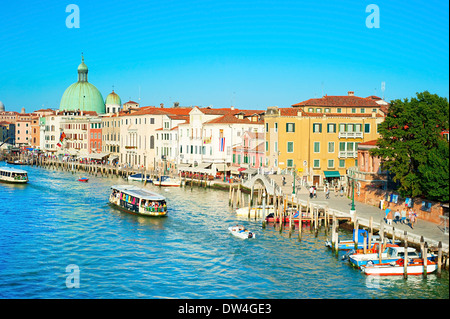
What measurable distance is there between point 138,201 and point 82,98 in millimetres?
78086

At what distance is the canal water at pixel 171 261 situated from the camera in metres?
22.8

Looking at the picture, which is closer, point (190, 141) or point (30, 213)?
point (30, 213)

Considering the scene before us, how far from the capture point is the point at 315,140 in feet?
170

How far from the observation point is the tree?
30.8 meters

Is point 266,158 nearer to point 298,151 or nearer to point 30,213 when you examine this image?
point 298,151

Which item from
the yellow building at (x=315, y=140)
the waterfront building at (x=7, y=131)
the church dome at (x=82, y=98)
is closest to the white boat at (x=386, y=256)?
the yellow building at (x=315, y=140)

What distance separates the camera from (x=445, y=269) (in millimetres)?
24453

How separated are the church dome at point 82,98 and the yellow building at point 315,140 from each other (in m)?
67.6

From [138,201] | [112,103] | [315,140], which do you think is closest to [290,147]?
[315,140]

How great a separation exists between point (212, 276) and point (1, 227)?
17.2m

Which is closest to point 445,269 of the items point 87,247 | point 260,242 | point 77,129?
point 260,242

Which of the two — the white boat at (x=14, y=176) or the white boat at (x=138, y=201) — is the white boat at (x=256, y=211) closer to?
the white boat at (x=138, y=201)

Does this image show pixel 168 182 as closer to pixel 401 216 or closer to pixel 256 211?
pixel 256 211

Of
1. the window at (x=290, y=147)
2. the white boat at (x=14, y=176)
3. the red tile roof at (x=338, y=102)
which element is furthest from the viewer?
the white boat at (x=14, y=176)
